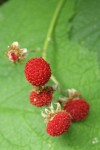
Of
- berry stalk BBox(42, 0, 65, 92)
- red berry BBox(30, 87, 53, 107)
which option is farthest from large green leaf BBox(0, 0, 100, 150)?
red berry BBox(30, 87, 53, 107)

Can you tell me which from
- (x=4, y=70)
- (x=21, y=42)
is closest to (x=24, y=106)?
(x=4, y=70)

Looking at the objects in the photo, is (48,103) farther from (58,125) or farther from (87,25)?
(87,25)

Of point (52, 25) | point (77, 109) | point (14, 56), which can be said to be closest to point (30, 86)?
point (14, 56)

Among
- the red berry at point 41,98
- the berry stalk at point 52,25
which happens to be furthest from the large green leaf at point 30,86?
the red berry at point 41,98

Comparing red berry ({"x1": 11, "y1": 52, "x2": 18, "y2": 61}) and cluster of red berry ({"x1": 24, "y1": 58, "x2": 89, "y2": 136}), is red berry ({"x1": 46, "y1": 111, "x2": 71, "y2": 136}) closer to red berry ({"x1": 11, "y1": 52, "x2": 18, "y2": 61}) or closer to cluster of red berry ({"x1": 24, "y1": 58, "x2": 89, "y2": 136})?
cluster of red berry ({"x1": 24, "y1": 58, "x2": 89, "y2": 136})

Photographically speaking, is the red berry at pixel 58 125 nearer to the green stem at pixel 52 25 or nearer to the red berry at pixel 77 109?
the red berry at pixel 77 109

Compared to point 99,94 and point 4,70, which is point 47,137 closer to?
point 99,94
